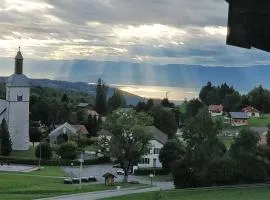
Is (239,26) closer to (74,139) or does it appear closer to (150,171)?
(150,171)

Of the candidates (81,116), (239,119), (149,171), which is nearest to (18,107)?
(149,171)

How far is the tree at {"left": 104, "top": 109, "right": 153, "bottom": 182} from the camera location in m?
62.1

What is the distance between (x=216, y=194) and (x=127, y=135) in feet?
66.8

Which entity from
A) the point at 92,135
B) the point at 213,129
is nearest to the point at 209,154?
the point at 213,129

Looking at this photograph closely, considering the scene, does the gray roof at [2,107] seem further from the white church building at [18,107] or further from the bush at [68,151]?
the bush at [68,151]

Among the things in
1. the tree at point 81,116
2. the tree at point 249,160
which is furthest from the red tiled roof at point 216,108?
the tree at point 249,160

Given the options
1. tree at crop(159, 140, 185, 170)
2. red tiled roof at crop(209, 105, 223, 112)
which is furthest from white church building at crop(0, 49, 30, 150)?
red tiled roof at crop(209, 105, 223, 112)

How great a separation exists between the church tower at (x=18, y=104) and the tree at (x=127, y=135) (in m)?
29.2

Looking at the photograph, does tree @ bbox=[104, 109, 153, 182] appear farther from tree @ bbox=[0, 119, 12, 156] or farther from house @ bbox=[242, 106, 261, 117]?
house @ bbox=[242, 106, 261, 117]

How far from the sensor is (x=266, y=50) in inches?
164

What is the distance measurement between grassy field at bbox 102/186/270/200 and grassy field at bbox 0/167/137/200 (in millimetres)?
7040

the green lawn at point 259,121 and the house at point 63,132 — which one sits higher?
the green lawn at point 259,121

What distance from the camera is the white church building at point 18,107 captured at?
8781 cm

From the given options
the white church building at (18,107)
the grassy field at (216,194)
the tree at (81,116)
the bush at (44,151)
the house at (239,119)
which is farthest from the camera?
the house at (239,119)
